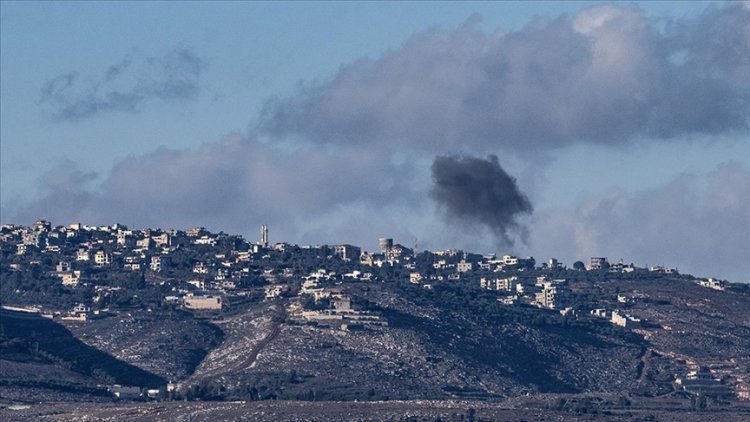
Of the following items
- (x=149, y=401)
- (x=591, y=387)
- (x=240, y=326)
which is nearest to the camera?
(x=149, y=401)

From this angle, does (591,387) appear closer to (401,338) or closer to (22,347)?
(401,338)

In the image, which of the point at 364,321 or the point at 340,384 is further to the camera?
the point at 364,321

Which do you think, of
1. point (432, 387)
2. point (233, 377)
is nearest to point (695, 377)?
point (432, 387)

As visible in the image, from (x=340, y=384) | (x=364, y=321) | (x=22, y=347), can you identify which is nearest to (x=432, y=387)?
(x=340, y=384)

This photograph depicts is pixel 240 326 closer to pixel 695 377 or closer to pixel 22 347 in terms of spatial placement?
pixel 22 347

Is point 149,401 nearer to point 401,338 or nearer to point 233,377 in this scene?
point 233,377

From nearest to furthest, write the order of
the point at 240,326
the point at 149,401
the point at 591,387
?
the point at 149,401 < the point at 591,387 < the point at 240,326

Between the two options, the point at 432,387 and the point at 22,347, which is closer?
the point at 432,387

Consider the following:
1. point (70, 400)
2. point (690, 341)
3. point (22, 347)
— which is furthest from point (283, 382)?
point (690, 341)
